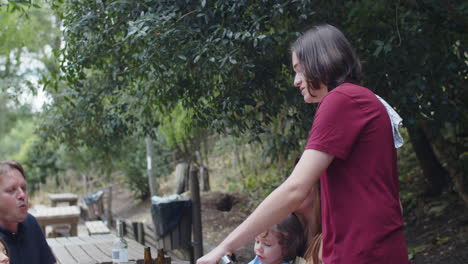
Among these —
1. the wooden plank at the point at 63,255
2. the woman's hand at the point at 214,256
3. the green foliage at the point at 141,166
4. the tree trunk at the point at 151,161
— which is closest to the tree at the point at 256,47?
the wooden plank at the point at 63,255

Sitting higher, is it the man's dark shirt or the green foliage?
the man's dark shirt

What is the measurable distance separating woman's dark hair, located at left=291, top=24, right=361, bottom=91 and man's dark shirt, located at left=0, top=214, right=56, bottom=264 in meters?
1.82

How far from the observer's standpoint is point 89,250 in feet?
17.9

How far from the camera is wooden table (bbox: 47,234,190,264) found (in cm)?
487

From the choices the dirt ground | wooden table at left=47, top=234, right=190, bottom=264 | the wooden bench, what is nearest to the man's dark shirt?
wooden table at left=47, top=234, right=190, bottom=264

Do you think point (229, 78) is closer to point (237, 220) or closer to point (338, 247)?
point (338, 247)

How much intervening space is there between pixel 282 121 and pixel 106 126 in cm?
222

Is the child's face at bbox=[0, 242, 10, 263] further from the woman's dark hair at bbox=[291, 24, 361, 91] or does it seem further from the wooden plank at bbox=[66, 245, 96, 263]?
the wooden plank at bbox=[66, 245, 96, 263]

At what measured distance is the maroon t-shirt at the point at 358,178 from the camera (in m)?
1.70

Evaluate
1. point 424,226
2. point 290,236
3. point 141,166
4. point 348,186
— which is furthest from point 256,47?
point 141,166

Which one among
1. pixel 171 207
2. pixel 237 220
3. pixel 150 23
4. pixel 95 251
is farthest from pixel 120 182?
pixel 150 23

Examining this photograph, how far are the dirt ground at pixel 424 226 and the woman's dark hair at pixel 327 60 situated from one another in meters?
5.12

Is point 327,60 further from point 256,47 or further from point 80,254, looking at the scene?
point 80,254

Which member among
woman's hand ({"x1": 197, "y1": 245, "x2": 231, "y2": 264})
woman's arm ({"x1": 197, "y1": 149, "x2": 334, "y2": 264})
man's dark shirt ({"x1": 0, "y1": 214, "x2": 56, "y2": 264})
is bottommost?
man's dark shirt ({"x1": 0, "y1": 214, "x2": 56, "y2": 264})
